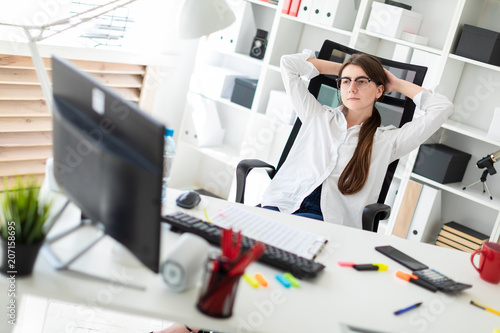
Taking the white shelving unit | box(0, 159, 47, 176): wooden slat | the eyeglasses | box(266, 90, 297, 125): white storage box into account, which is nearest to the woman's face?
the eyeglasses

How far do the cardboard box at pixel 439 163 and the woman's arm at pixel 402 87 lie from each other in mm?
860

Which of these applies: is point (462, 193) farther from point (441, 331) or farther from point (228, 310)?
point (228, 310)

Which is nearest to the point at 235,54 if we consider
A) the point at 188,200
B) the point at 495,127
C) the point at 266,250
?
the point at 495,127

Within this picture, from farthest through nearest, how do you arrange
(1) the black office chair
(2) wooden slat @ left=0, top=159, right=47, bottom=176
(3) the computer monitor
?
(2) wooden slat @ left=0, top=159, right=47, bottom=176 → (1) the black office chair → (3) the computer monitor

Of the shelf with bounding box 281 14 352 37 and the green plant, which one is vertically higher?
the shelf with bounding box 281 14 352 37

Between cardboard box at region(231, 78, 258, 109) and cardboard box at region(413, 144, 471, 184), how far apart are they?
1.18 metres

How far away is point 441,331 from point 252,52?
274cm

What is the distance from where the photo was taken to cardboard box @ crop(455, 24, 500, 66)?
9.58ft

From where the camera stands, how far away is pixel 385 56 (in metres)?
3.50

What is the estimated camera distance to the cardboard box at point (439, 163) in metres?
3.10

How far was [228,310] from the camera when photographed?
3.71 ft

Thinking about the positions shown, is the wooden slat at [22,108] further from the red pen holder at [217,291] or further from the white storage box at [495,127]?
the white storage box at [495,127]

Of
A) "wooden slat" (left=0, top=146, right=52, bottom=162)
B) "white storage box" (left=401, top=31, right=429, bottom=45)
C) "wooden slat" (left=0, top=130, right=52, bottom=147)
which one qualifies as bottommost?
"wooden slat" (left=0, top=146, right=52, bottom=162)

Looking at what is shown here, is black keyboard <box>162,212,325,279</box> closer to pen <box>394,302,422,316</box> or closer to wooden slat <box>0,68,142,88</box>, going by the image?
pen <box>394,302,422,316</box>
